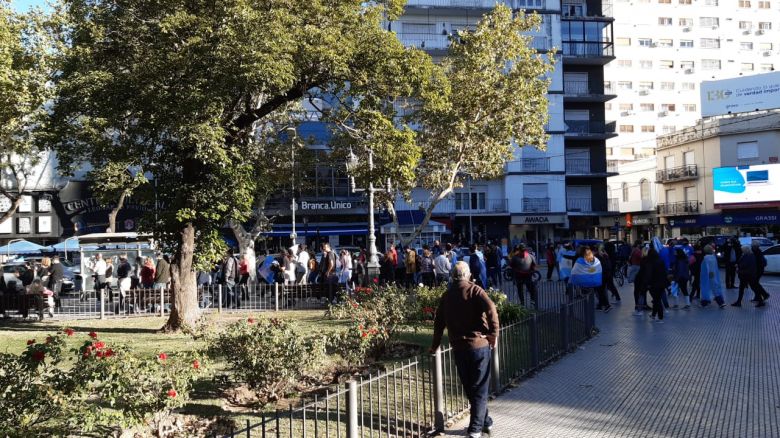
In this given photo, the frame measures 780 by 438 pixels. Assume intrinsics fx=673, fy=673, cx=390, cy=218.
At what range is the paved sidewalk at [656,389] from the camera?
256 inches

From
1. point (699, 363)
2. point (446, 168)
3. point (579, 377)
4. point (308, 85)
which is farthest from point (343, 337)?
point (446, 168)

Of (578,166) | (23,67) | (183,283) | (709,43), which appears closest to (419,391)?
(183,283)

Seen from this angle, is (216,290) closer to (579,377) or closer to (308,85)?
(308,85)

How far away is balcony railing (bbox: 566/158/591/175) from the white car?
22.4 metres

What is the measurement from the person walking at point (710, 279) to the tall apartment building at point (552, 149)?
2813 cm

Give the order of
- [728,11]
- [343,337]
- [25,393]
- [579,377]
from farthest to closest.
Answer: [728,11], [579,377], [343,337], [25,393]

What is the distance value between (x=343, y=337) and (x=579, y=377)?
3.14 meters

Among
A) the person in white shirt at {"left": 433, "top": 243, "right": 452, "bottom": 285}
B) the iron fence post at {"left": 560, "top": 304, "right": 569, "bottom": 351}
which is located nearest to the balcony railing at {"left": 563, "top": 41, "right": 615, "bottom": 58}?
the person in white shirt at {"left": 433, "top": 243, "right": 452, "bottom": 285}

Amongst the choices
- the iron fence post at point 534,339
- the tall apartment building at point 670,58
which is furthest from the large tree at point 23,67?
the tall apartment building at point 670,58

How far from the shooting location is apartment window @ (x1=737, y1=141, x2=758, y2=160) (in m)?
47.2

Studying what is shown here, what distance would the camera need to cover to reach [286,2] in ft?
41.8

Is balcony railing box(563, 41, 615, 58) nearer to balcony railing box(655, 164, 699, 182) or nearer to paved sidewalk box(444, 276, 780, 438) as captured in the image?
balcony railing box(655, 164, 699, 182)

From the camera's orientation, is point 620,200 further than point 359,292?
Yes

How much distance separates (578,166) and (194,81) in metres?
41.4
